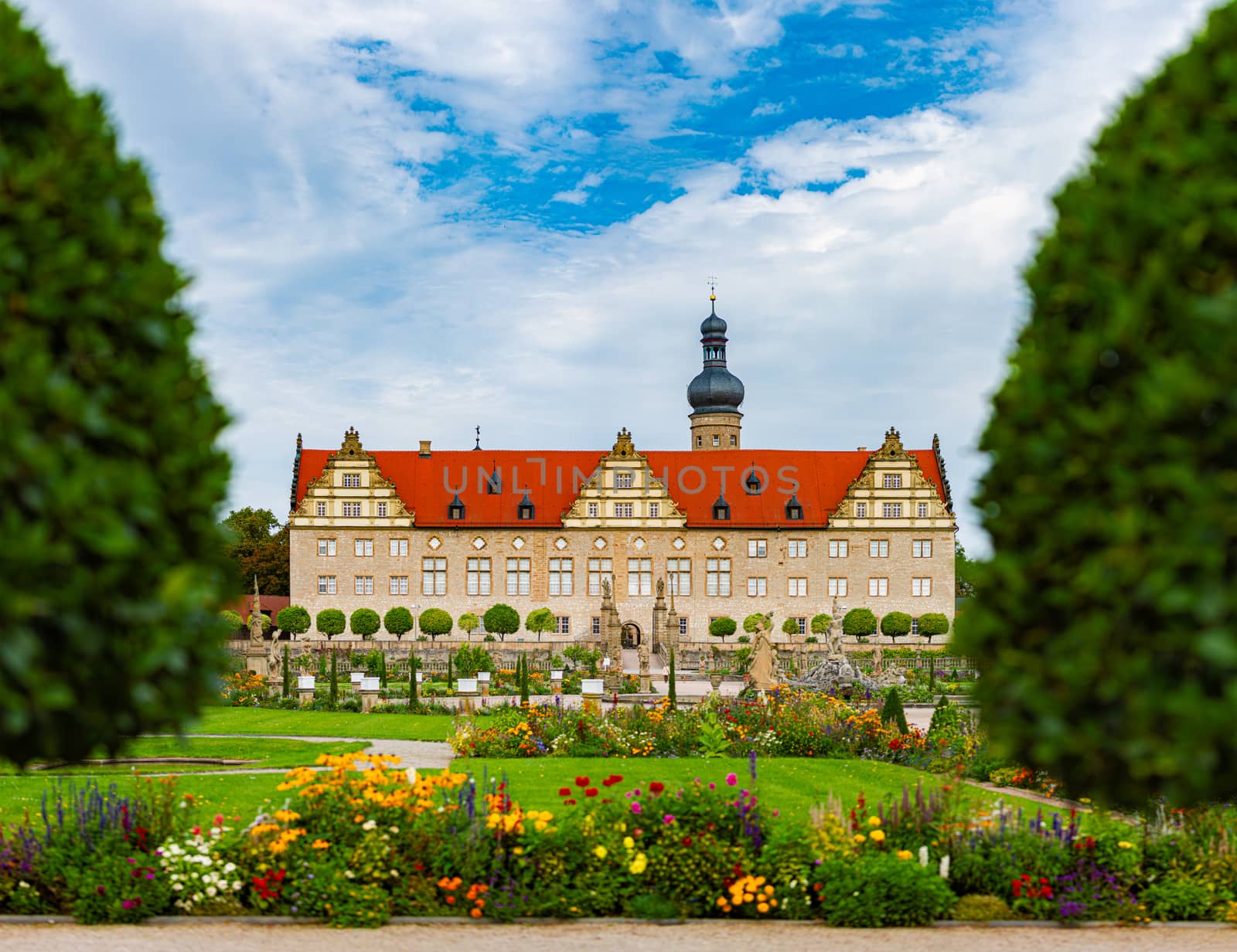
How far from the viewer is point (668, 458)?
5872cm

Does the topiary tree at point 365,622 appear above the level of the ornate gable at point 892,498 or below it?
below

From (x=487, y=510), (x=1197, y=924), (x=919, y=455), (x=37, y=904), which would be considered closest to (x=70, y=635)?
(x=37, y=904)

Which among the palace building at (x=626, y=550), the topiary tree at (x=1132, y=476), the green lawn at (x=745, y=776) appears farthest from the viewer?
the palace building at (x=626, y=550)

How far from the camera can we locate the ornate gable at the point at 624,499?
55719mm

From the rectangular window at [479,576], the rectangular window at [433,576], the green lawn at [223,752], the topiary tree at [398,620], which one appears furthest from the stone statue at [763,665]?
the rectangular window at [433,576]

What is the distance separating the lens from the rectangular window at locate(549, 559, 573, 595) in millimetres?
55625

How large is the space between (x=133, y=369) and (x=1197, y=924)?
30.9 feet

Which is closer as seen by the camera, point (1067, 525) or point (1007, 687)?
point (1067, 525)

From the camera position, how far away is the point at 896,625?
54.0 m

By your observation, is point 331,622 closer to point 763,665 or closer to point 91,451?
point 763,665

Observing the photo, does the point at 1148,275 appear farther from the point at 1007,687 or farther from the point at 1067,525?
the point at 1007,687

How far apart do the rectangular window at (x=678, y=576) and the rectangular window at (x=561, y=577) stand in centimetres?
450

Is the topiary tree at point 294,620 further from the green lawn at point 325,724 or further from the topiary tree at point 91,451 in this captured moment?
the topiary tree at point 91,451

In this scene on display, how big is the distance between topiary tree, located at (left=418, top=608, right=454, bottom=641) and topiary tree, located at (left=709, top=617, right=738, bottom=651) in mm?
11651
